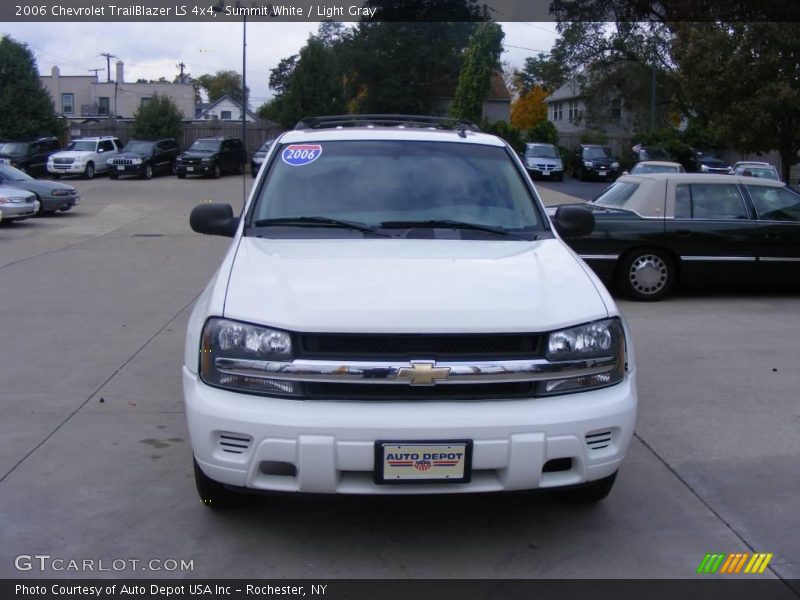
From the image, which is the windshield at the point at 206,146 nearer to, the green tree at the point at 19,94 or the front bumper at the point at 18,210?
the green tree at the point at 19,94

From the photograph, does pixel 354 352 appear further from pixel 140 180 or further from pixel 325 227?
pixel 140 180

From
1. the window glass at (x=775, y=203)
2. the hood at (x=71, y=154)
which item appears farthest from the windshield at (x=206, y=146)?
the window glass at (x=775, y=203)

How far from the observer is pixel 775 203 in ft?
35.8

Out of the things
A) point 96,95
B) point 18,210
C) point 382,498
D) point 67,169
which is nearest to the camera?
point 382,498

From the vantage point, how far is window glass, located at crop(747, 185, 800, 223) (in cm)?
1081

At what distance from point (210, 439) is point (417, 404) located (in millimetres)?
876

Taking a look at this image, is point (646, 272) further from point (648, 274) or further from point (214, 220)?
point (214, 220)

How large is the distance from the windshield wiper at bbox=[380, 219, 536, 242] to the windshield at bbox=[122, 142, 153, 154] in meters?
36.1

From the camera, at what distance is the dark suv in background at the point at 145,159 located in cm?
3775

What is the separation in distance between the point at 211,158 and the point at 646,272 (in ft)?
101

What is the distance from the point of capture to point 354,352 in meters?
3.86

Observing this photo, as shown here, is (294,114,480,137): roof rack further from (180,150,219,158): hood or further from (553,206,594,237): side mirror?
(180,150,219,158): hood
